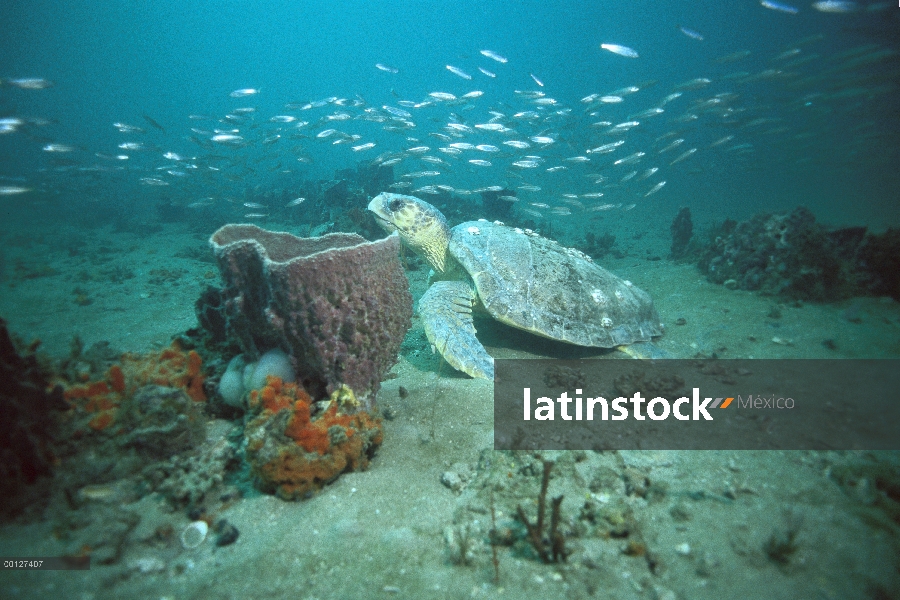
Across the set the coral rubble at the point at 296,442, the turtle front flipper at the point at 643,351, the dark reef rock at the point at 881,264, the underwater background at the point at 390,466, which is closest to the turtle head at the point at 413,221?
the underwater background at the point at 390,466

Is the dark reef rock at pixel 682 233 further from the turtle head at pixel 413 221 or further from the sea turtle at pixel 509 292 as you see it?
the turtle head at pixel 413 221

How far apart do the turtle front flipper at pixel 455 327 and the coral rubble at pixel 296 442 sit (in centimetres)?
166

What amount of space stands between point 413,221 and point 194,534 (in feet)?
16.7

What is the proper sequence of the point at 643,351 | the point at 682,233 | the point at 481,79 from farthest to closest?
the point at 481,79, the point at 682,233, the point at 643,351

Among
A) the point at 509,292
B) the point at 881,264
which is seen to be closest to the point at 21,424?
the point at 509,292

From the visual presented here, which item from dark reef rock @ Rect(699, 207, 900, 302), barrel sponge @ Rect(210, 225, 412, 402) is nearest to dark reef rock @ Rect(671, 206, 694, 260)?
dark reef rock @ Rect(699, 207, 900, 302)

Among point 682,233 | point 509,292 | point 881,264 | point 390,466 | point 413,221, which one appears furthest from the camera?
point 682,233

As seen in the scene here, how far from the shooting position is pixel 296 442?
8.74 ft

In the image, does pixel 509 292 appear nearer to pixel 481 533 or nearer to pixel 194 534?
pixel 481 533

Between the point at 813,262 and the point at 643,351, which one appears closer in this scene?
the point at 643,351

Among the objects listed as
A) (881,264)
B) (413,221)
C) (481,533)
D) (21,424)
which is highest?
(413,221)

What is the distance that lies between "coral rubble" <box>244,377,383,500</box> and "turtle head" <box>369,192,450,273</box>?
12.8 feet

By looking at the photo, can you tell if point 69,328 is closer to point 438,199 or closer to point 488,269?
point 488,269

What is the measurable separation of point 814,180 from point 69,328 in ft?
417
